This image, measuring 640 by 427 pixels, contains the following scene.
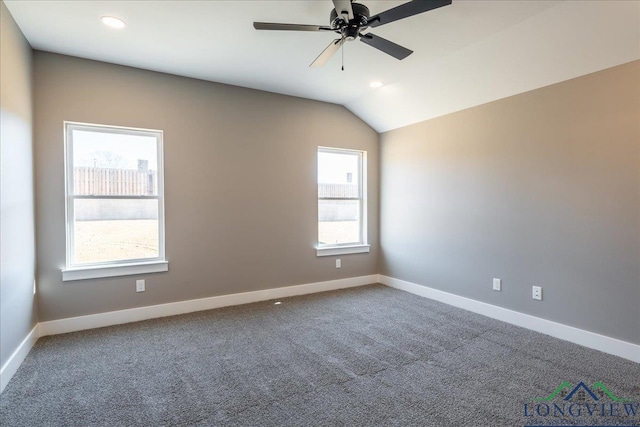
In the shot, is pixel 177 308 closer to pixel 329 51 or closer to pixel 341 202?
pixel 341 202

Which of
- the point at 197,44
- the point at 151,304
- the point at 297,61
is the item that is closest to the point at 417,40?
the point at 297,61

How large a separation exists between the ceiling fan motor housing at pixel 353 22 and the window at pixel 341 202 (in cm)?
246

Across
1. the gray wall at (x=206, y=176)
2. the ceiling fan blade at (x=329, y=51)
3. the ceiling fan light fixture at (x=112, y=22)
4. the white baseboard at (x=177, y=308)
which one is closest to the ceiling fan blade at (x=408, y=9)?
the ceiling fan blade at (x=329, y=51)

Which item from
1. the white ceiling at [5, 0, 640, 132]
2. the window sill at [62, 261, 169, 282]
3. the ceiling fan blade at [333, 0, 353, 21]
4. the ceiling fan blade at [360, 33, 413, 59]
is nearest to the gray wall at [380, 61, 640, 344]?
the white ceiling at [5, 0, 640, 132]

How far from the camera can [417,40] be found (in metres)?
2.90

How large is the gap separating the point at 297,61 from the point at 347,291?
2981 millimetres

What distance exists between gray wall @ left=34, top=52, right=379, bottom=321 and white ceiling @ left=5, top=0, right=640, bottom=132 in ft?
0.92

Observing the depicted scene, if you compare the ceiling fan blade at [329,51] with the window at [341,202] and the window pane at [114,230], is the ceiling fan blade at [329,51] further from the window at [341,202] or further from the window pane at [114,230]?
the window pane at [114,230]

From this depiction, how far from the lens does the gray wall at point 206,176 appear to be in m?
3.12

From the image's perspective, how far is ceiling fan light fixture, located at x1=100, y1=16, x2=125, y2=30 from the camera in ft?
8.34

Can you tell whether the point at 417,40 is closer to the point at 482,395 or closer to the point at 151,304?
the point at 482,395

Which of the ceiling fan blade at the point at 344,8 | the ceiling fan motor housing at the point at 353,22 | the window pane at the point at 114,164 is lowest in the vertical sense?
the window pane at the point at 114,164

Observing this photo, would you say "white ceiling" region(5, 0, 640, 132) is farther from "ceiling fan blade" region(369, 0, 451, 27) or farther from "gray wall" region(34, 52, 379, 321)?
"ceiling fan blade" region(369, 0, 451, 27)

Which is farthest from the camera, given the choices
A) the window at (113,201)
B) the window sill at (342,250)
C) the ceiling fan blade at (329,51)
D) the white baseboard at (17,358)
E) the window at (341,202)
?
the window at (341,202)
